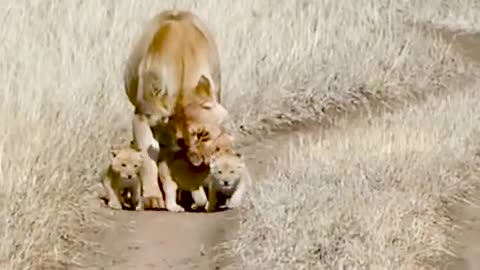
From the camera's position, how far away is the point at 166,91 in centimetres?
526

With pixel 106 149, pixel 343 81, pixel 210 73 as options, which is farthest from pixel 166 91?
pixel 343 81

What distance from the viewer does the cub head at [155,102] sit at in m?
5.26

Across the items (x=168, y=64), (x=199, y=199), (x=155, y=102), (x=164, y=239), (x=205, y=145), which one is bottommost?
(x=164, y=239)

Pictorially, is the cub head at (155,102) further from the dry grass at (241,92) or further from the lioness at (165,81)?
the dry grass at (241,92)

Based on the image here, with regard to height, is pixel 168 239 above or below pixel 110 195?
below

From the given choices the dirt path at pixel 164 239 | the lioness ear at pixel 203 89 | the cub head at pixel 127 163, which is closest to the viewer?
the dirt path at pixel 164 239

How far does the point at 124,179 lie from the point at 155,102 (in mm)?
322

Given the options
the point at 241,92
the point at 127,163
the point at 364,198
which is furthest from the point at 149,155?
the point at 241,92

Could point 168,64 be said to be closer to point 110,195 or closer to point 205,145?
point 205,145

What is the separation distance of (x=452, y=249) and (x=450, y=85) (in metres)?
2.94

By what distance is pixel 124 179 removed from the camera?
5184mm

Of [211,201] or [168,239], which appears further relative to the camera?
[211,201]

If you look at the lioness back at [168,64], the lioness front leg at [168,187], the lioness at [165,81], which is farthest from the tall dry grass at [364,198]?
the lioness back at [168,64]

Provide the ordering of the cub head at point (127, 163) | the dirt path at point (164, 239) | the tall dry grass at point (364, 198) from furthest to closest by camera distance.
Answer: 1. the cub head at point (127, 163)
2. the dirt path at point (164, 239)
3. the tall dry grass at point (364, 198)
